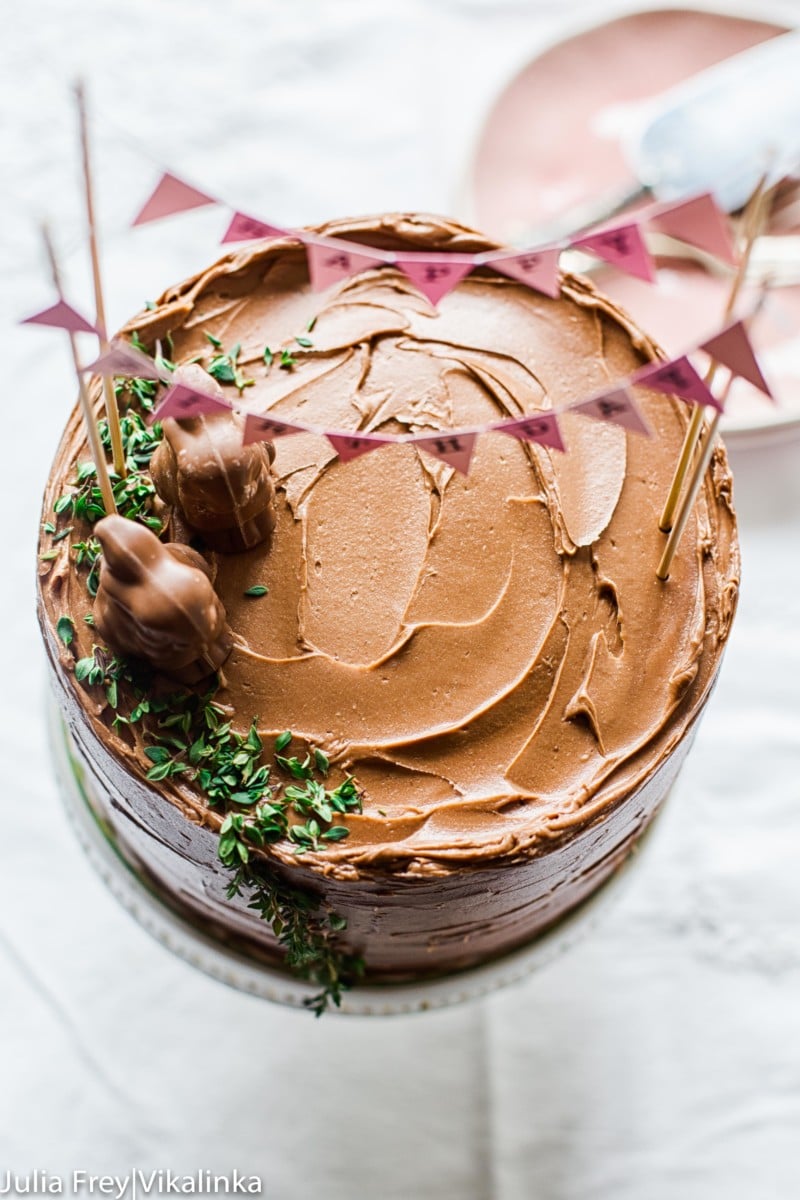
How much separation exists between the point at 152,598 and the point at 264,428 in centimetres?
26

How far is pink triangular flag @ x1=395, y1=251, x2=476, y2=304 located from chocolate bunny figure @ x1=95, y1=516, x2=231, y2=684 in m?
0.42

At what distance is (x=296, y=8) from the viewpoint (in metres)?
3.07

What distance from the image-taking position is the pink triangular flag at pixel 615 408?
1400 mm

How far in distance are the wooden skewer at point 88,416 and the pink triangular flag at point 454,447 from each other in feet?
1.25

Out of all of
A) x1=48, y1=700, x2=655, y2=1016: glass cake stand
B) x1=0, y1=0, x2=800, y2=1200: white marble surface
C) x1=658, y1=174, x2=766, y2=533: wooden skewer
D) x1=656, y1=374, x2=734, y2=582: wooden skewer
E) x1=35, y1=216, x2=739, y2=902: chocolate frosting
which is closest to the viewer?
x1=658, y1=174, x2=766, y2=533: wooden skewer

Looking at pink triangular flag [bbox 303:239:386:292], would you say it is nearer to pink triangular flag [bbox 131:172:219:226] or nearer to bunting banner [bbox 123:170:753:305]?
bunting banner [bbox 123:170:753:305]

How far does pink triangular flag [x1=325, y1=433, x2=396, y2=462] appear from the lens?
1.42 m

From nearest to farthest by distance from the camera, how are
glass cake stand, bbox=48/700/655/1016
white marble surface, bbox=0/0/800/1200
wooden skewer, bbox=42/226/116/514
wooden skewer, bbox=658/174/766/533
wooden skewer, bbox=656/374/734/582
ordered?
wooden skewer, bbox=42/226/116/514
wooden skewer, bbox=658/174/766/533
wooden skewer, bbox=656/374/734/582
glass cake stand, bbox=48/700/655/1016
white marble surface, bbox=0/0/800/1200

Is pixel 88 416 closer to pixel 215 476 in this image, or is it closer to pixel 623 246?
pixel 215 476

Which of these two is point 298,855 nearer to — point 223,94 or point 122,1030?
point 122,1030

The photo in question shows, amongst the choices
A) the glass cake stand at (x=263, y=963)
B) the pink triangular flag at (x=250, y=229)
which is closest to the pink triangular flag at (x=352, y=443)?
the pink triangular flag at (x=250, y=229)

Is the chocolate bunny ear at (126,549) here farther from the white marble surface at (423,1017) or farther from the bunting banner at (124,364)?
the white marble surface at (423,1017)

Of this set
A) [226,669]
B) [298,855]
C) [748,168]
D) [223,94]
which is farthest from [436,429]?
[223,94]

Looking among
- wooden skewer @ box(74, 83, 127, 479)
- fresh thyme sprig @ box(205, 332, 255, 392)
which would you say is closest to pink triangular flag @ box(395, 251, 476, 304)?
wooden skewer @ box(74, 83, 127, 479)
